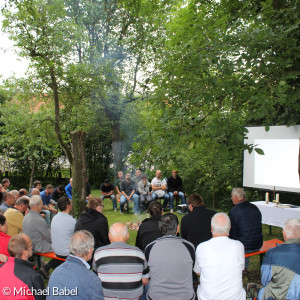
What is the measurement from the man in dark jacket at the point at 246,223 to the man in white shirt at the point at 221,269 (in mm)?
1374

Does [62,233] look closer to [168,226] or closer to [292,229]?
[168,226]

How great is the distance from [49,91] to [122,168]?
6334 millimetres

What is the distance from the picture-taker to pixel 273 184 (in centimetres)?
793

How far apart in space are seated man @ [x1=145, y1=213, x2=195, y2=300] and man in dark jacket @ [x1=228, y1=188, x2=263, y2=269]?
1540 mm

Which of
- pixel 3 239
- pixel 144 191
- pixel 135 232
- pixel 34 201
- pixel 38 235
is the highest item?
pixel 34 201

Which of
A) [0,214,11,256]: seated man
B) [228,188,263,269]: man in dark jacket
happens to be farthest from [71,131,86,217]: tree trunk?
[228,188,263,269]: man in dark jacket

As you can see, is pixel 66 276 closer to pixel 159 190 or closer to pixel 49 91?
pixel 159 190

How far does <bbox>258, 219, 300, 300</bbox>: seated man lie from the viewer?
103 inches

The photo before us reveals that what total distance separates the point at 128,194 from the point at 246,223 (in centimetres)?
566

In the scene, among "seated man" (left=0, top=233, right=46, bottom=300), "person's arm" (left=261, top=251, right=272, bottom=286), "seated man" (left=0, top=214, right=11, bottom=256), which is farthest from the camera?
"seated man" (left=0, top=214, right=11, bottom=256)

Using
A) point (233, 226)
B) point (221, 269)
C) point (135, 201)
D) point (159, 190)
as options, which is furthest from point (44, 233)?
point (159, 190)

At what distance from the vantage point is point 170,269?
8.84 ft

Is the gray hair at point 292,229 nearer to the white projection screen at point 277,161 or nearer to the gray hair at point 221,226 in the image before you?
the gray hair at point 221,226

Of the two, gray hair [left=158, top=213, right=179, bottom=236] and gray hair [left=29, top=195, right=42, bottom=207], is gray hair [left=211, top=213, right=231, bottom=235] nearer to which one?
gray hair [left=158, top=213, right=179, bottom=236]
